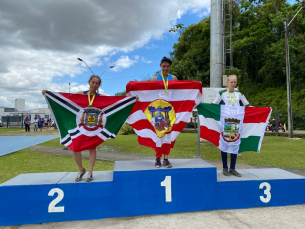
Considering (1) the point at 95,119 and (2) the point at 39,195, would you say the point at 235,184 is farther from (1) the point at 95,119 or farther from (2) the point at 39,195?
(2) the point at 39,195

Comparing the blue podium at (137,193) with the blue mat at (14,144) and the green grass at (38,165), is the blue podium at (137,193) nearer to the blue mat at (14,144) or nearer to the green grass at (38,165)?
the green grass at (38,165)

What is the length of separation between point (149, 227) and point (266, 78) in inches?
1267

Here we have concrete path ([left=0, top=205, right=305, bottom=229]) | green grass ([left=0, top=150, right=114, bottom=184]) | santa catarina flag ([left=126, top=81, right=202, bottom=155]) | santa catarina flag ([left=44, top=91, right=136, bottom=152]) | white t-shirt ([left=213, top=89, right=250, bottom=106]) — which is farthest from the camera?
green grass ([left=0, top=150, right=114, bottom=184])

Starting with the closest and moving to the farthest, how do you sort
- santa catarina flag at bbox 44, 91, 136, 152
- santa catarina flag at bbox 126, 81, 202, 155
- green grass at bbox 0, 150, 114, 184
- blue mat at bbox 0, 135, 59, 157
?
santa catarina flag at bbox 44, 91, 136, 152 → santa catarina flag at bbox 126, 81, 202, 155 → green grass at bbox 0, 150, 114, 184 → blue mat at bbox 0, 135, 59, 157

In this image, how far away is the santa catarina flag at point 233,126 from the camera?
13.2 feet

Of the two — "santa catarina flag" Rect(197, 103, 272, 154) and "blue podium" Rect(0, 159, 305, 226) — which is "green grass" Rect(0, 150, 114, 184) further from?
"santa catarina flag" Rect(197, 103, 272, 154)

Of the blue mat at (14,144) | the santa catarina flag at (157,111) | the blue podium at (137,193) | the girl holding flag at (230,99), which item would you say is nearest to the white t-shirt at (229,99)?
the girl holding flag at (230,99)

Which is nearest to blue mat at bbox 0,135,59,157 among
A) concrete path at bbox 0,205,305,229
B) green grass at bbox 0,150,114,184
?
green grass at bbox 0,150,114,184

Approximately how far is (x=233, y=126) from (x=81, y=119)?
8.72 feet

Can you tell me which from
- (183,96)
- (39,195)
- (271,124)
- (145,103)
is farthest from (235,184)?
(271,124)

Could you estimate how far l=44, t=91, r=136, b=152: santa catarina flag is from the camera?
11.9 feet

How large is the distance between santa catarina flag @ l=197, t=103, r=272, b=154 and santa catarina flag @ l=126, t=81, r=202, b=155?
17.4 inches

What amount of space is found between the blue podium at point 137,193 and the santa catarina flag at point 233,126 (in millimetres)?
649

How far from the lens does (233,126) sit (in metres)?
4.05
